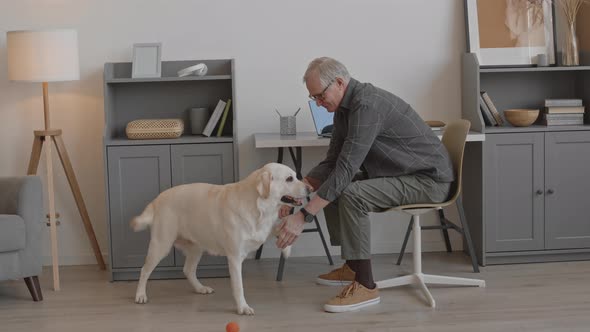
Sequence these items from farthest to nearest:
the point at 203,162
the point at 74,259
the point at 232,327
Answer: the point at 74,259
the point at 203,162
the point at 232,327

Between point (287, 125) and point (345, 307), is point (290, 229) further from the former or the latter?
point (287, 125)

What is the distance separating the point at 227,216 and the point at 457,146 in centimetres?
121

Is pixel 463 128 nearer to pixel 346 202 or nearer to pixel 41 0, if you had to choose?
pixel 346 202

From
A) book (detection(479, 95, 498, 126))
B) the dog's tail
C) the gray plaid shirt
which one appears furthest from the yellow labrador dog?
book (detection(479, 95, 498, 126))

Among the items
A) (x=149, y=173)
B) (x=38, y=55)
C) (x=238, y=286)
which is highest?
(x=38, y=55)

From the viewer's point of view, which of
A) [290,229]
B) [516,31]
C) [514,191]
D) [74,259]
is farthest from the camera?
[74,259]

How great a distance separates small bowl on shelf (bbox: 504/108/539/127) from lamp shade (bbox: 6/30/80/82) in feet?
8.19

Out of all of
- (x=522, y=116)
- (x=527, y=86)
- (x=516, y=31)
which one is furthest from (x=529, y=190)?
(x=516, y=31)

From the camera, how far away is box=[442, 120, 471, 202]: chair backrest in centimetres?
398

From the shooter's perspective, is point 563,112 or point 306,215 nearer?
point 306,215

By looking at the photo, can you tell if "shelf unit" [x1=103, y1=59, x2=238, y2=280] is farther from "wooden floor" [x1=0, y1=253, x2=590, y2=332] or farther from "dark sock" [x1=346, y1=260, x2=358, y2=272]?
"dark sock" [x1=346, y1=260, x2=358, y2=272]

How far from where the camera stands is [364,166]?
4.02 m

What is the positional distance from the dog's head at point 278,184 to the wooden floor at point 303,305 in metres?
0.56

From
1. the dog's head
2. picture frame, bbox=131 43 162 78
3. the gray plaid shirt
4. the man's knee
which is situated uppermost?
picture frame, bbox=131 43 162 78
